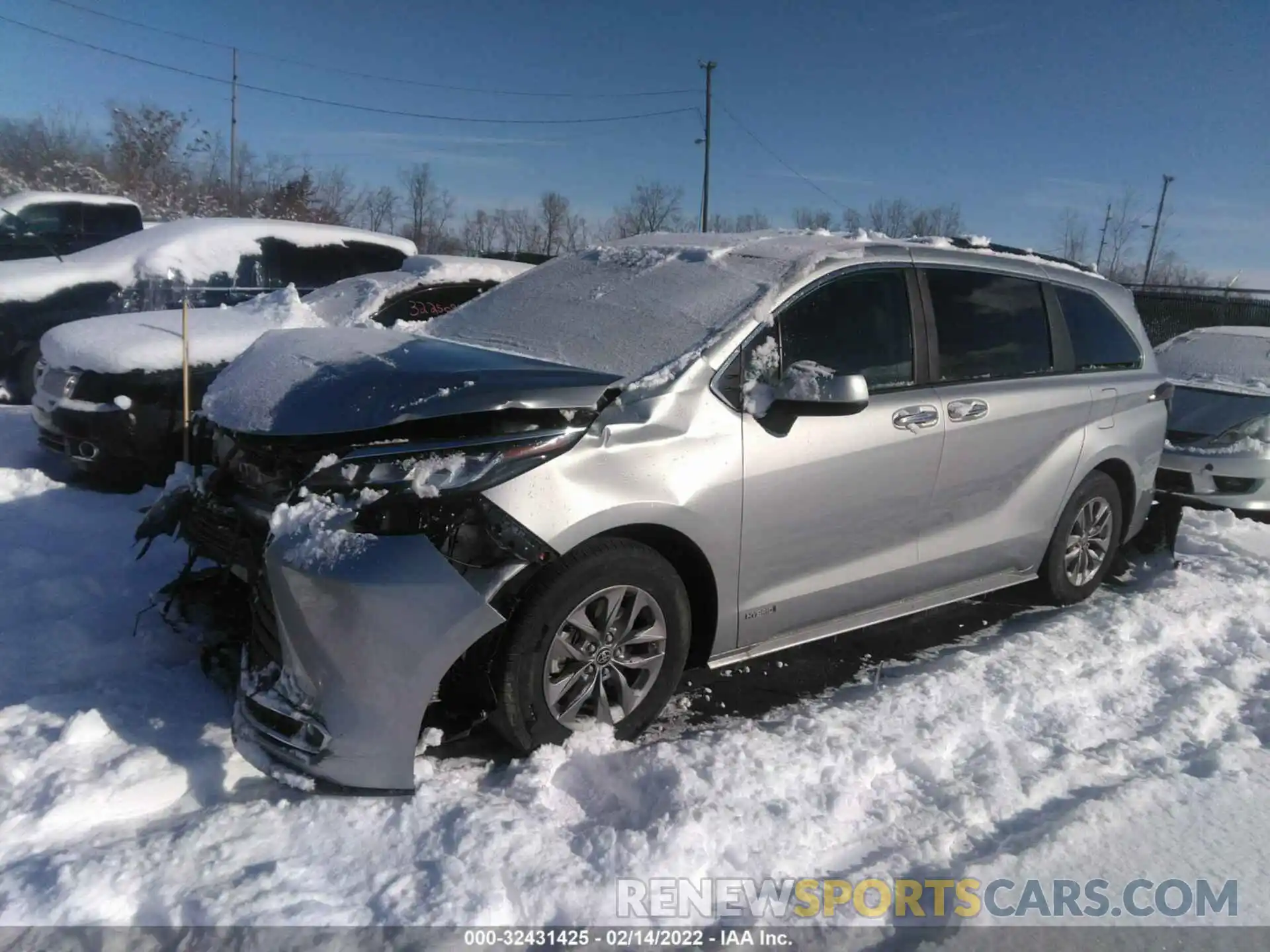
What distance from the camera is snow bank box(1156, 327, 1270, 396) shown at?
775 cm

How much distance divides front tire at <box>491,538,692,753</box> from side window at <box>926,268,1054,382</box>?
1.78 m

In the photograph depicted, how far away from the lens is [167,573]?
4488mm

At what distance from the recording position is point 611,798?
118 inches

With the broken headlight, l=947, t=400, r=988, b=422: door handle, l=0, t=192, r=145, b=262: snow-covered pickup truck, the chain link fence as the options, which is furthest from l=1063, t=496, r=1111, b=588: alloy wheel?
the chain link fence

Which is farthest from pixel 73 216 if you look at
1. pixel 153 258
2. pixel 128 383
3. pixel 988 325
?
pixel 988 325

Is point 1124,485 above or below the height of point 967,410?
below

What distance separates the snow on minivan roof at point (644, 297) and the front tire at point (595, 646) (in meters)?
0.74

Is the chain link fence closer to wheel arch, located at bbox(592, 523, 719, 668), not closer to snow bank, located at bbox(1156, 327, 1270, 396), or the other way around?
snow bank, located at bbox(1156, 327, 1270, 396)

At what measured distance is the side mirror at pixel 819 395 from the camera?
3.41 meters

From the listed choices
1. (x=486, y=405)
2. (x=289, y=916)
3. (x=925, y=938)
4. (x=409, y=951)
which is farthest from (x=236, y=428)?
(x=925, y=938)

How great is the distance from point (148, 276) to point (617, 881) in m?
8.09

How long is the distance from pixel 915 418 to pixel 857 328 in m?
0.45

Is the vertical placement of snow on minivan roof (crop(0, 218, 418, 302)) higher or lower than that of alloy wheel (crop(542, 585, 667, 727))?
higher

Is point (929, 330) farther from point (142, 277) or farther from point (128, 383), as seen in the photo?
point (142, 277)
